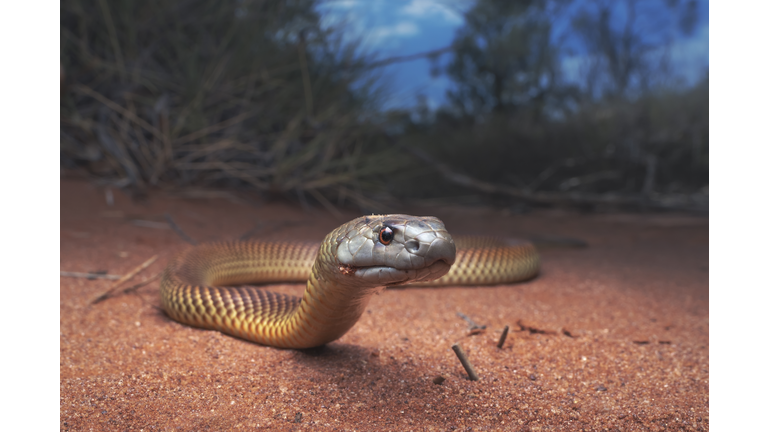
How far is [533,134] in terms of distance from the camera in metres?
9.16

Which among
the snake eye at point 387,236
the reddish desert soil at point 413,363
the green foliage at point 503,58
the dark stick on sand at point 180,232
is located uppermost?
the green foliage at point 503,58

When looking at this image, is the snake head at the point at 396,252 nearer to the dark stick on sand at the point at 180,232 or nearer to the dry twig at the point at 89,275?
the dry twig at the point at 89,275

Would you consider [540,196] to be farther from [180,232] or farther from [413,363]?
[413,363]

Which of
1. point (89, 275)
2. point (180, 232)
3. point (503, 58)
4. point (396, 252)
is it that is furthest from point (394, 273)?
point (503, 58)

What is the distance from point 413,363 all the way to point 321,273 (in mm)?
525

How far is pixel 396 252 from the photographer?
1.18m

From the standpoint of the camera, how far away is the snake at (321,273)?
1.19m

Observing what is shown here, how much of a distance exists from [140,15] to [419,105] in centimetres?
281

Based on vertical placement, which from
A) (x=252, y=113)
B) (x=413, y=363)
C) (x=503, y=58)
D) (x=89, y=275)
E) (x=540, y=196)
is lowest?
(x=413, y=363)

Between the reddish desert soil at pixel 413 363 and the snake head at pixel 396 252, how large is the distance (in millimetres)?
366

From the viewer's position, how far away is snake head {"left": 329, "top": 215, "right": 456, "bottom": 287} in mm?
1157

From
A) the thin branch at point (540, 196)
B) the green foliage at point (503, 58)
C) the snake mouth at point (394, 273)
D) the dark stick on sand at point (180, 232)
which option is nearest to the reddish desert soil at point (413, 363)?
the dark stick on sand at point (180, 232)

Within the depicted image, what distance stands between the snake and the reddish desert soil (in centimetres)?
8

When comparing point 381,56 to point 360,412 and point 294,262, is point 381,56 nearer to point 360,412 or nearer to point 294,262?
point 294,262
